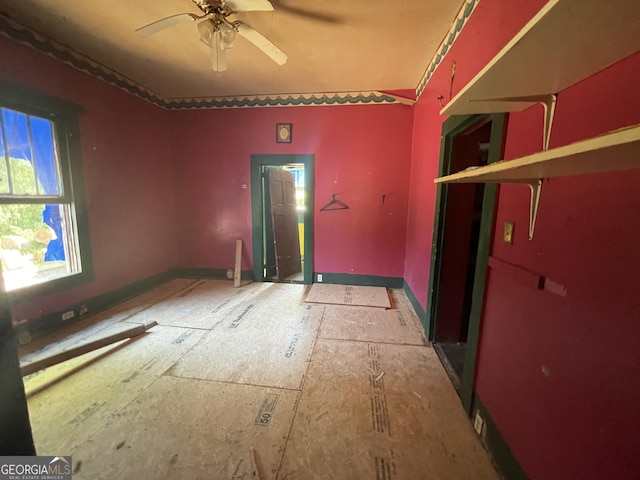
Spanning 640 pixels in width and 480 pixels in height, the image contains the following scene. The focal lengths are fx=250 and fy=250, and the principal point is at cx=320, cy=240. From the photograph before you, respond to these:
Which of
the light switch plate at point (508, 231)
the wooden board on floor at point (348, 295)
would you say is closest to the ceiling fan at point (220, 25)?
the light switch plate at point (508, 231)

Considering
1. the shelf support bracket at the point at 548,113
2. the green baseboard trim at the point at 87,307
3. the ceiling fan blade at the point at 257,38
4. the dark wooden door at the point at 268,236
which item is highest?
the ceiling fan blade at the point at 257,38

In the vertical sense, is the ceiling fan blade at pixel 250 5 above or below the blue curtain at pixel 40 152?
above

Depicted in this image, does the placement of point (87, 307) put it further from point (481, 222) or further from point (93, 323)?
point (481, 222)

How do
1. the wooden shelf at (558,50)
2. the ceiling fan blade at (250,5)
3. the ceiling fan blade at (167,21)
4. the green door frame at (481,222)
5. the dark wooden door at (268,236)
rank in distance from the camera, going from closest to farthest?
the wooden shelf at (558,50), the green door frame at (481,222), the ceiling fan blade at (250,5), the ceiling fan blade at (167,21), the dark wooden door at (268,236)

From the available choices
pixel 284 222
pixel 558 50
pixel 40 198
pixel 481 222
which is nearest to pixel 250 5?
pixel 558 50

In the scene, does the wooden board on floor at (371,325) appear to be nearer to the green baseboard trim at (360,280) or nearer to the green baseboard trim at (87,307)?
the green baseboard trim at (360,280)

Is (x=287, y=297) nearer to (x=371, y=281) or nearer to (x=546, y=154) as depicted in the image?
(x=371, y=281)

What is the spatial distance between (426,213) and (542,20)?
2.20 m

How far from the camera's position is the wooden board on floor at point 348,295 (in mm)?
3158

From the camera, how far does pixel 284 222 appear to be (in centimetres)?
431

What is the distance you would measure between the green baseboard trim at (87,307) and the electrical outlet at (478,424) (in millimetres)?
2944

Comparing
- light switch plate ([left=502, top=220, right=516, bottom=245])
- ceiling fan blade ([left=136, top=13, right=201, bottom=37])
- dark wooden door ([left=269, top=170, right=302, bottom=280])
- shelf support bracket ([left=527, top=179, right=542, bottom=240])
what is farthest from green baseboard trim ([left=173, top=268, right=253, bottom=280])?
shelf support bracket ([left=527, top=179, right=542, bottom=240])

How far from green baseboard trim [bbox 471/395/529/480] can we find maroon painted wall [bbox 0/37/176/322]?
359 centimetres

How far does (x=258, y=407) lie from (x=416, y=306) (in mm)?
2000
